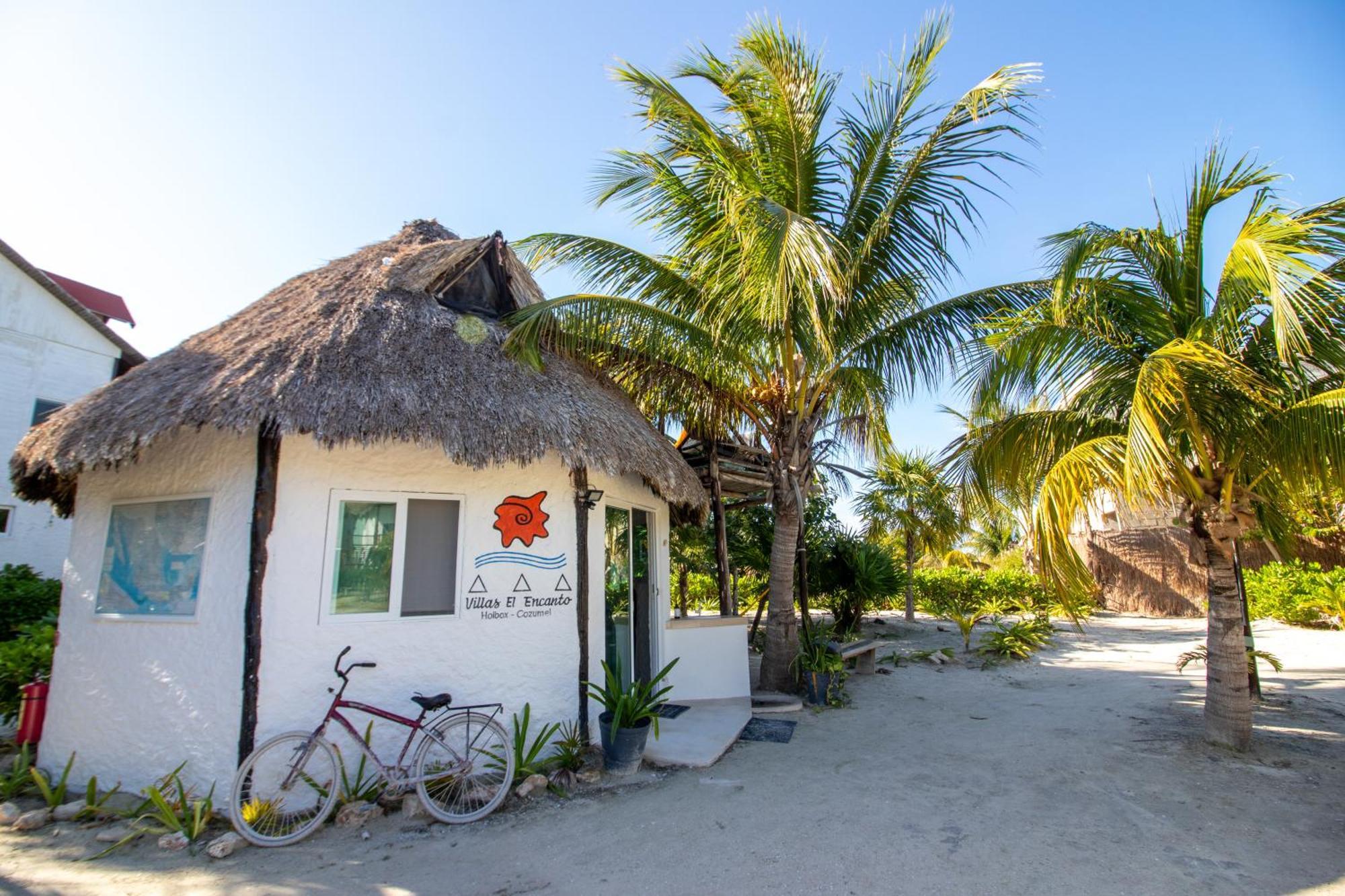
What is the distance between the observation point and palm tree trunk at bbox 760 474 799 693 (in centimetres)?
798

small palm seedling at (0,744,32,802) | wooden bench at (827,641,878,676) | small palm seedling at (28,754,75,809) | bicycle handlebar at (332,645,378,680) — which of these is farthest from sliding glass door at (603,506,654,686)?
small palm seedling at (0,744,32,802)

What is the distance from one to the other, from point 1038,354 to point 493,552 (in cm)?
538

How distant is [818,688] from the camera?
7.99m

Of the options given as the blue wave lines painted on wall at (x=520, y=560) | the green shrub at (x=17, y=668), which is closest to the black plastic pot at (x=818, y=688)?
the blue wave lines painted on wall at (x=520, y=560)

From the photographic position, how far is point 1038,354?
19.5ft

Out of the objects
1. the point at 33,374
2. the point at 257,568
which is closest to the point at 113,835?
the point at 257,568

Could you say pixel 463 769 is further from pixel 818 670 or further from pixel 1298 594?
pixel 1298 594

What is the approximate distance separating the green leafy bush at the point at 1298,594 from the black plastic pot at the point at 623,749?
14.7 metres

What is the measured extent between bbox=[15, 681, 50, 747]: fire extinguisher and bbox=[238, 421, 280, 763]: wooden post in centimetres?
259

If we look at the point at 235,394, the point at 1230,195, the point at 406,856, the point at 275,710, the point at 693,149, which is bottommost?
the point at 406,856

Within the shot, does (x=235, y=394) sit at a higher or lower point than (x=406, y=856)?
higher

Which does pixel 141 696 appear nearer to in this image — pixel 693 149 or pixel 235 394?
pixel 235 394

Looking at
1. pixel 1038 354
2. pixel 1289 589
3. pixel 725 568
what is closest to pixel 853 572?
pixel 725 568

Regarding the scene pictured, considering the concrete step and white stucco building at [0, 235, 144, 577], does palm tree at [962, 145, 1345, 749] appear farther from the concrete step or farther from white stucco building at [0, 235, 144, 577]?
Result: white stucco building at [0, 235, 144, 577]
